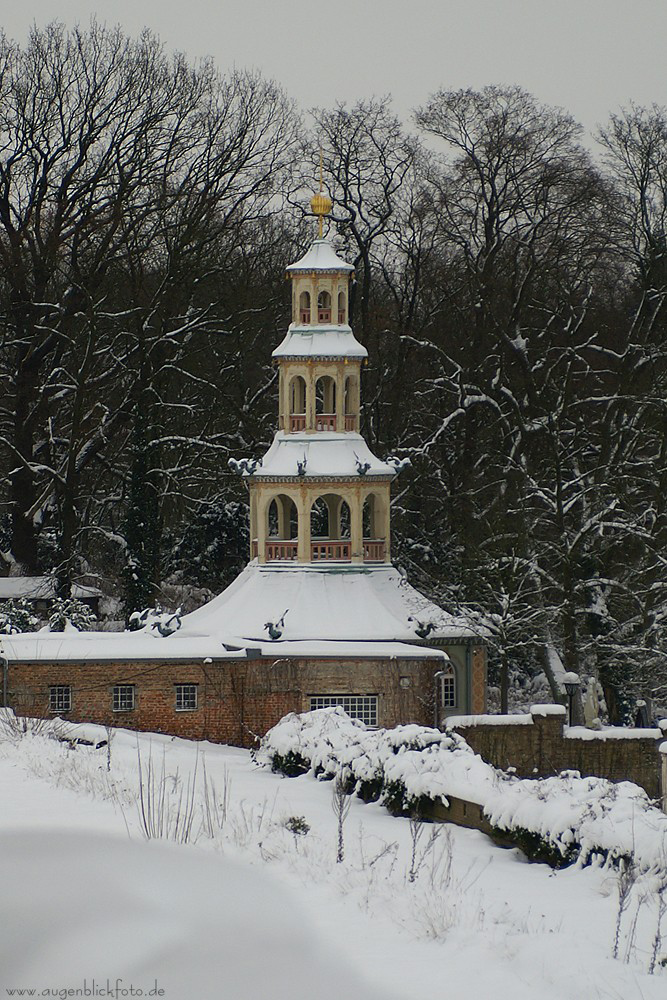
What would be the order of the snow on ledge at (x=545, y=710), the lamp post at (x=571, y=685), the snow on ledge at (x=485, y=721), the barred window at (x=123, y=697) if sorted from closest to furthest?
the snow on ledge at (x=485, y=721) → the snow on ledge at (x=545, y=710) → the barred window at (x=123, y=697) → the lamp post at (x=571, y=685)

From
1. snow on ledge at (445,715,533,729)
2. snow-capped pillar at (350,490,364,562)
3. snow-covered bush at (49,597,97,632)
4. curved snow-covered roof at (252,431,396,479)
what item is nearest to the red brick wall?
snow on ledge at (445,715,533,729)

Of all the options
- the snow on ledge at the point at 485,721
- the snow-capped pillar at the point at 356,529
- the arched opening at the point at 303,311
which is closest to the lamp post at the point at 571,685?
the snow on ledge at the point at 485,721

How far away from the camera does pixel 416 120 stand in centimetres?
5103

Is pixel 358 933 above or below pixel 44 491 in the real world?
below

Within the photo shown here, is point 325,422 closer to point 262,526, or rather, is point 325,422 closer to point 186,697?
point 262,526

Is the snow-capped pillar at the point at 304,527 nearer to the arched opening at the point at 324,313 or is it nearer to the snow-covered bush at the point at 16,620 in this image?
the arched opening at the point at 324,313

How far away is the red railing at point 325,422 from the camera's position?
1487 inches

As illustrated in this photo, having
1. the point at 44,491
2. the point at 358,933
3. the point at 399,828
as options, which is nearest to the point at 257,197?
the point at 44,491

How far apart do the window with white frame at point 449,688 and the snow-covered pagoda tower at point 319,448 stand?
291 cm

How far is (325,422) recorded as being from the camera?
3784 centimetres

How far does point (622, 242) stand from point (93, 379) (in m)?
Answer: 15.2

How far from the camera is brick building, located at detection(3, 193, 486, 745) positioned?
32.8 metres

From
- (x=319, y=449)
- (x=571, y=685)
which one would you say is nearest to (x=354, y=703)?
(x=571, y=685)

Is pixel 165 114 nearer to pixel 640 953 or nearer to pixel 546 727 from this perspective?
pixel 546 727
